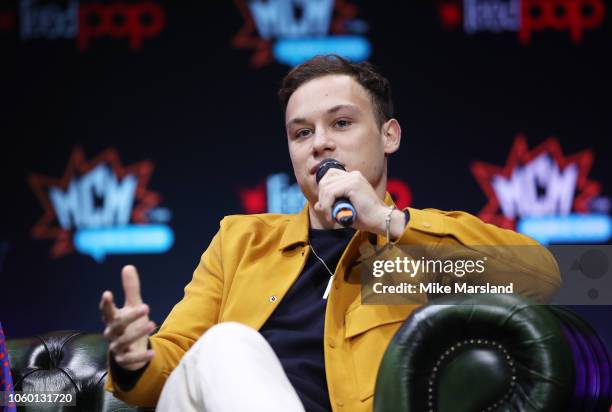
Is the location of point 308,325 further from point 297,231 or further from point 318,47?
point 318,47

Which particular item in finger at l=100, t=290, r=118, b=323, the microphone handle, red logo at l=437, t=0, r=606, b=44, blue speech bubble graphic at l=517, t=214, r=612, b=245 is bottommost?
blue speech bubble graphic at l=517, t=214, r=612, b=245

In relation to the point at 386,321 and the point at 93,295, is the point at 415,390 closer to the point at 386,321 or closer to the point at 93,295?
the point at 386,321

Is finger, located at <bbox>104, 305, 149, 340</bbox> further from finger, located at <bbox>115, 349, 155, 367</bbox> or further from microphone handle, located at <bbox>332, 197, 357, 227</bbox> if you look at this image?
microphone handle, located at <bbox>332, 197, 357, 227</bbox>

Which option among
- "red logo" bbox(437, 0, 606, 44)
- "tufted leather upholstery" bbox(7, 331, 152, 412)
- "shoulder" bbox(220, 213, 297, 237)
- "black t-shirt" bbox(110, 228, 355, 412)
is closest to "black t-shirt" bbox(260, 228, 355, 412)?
"black t-shirt" bbox(110, 228, 355, 412)

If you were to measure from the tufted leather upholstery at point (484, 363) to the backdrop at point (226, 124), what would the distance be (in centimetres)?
228

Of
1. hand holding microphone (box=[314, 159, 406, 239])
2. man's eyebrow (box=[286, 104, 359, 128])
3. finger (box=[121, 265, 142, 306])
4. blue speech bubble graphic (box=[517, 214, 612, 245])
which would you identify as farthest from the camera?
blue speech bubble graphic (box=[517, 214, 612, 245])

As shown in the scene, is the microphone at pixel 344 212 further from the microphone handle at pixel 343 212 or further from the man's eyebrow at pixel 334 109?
the man's eyebrow at pixel 334 109

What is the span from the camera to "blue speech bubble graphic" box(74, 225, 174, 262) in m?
3.84

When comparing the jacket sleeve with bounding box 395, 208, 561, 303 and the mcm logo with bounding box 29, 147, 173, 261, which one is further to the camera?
the mcm logo with bounding box 29, 147, 173, 261

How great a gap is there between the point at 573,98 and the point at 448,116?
0.56m

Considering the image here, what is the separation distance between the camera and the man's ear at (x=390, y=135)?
2.10 metres

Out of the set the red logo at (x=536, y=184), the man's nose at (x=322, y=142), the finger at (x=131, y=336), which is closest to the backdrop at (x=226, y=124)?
the red logo at (x=536, y=184)

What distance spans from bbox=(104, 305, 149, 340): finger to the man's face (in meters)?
0.58

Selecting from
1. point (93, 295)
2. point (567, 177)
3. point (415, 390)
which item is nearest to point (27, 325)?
point (93, 295)
